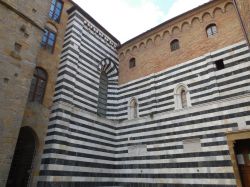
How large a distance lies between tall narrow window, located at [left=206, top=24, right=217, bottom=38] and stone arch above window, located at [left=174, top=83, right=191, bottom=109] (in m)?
2.94

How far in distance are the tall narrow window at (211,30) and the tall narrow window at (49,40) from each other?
7.93 meters

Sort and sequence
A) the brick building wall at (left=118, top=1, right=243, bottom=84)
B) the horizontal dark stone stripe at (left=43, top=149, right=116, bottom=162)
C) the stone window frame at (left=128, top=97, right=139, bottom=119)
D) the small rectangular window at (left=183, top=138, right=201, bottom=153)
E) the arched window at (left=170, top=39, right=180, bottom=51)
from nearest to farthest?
1. the horizontal dark stone stripe at (left=43, top=149, right=116, bottom=162)
2. the small rectangular window at (left=183, top=138, right=201, bottom=153)
3. the brick building wall at (left=118, top=1, right=243, bottom=84)
4. the arched window at (left=170, top=39, right=180, bottom=51)
5. the stone window frame at (left=128, top=97, right=139, bottom=119)

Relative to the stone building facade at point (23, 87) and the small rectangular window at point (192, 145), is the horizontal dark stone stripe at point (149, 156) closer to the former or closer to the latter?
→ the small rectangular window at point (192, 145)

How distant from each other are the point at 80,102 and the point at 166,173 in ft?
17.2

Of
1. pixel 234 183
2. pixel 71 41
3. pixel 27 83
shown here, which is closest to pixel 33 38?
pixel 27 83

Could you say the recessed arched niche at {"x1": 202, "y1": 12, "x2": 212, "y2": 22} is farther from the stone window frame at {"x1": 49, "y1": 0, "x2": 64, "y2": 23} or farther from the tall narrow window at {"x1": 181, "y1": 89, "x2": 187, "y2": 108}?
the stone window frame at {"x1": 49, "y1": 0, "x2": 64, "y2": 23}

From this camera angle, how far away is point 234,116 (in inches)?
348

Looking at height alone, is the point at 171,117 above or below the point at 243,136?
above

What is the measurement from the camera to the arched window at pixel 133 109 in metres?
12.5

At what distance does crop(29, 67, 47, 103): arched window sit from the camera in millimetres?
9891

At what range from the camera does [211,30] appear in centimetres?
1127

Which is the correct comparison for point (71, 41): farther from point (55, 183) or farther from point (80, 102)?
point (55, 183)

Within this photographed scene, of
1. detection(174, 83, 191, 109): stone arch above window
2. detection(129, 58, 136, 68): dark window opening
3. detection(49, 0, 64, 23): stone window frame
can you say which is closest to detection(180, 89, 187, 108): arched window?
detection(174, 83, 191, 109): stone arch above window

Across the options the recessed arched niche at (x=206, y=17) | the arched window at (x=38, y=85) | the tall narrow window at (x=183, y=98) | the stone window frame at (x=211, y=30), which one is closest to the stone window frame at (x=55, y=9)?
the arched window at (x=38, y=85)
